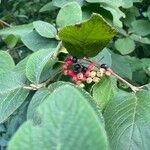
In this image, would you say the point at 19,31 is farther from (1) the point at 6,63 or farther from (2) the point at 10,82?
(2) the point at 10,82

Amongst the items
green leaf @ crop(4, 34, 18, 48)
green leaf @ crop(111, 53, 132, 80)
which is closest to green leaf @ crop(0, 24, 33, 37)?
green leaf @ crop(4, 34, 18, 48)

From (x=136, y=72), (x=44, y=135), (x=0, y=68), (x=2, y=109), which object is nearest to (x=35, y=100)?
(x=2, y=109)

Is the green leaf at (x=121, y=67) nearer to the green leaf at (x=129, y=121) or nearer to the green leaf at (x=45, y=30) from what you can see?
the green leaf at (x=45, y=30)

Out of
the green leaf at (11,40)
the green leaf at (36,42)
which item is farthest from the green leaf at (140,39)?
the green leaf at (36,42)

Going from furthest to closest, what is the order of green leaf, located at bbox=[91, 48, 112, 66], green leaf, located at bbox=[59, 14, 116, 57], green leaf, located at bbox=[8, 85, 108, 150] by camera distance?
green leaf, located at bbox=[91, 48, 112, 66], green leaf, located at bbox=[59, 14, 116, 57], green leaf, located at bbox=[8, 85, 108, 150]

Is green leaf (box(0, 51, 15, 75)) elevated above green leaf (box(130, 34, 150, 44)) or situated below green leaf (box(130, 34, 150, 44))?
above

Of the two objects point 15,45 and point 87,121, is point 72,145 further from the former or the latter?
point 15,45

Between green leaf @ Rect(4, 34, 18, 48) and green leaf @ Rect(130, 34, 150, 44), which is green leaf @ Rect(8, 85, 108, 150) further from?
green leaf @ Rect(130, 34, 150, 44)
